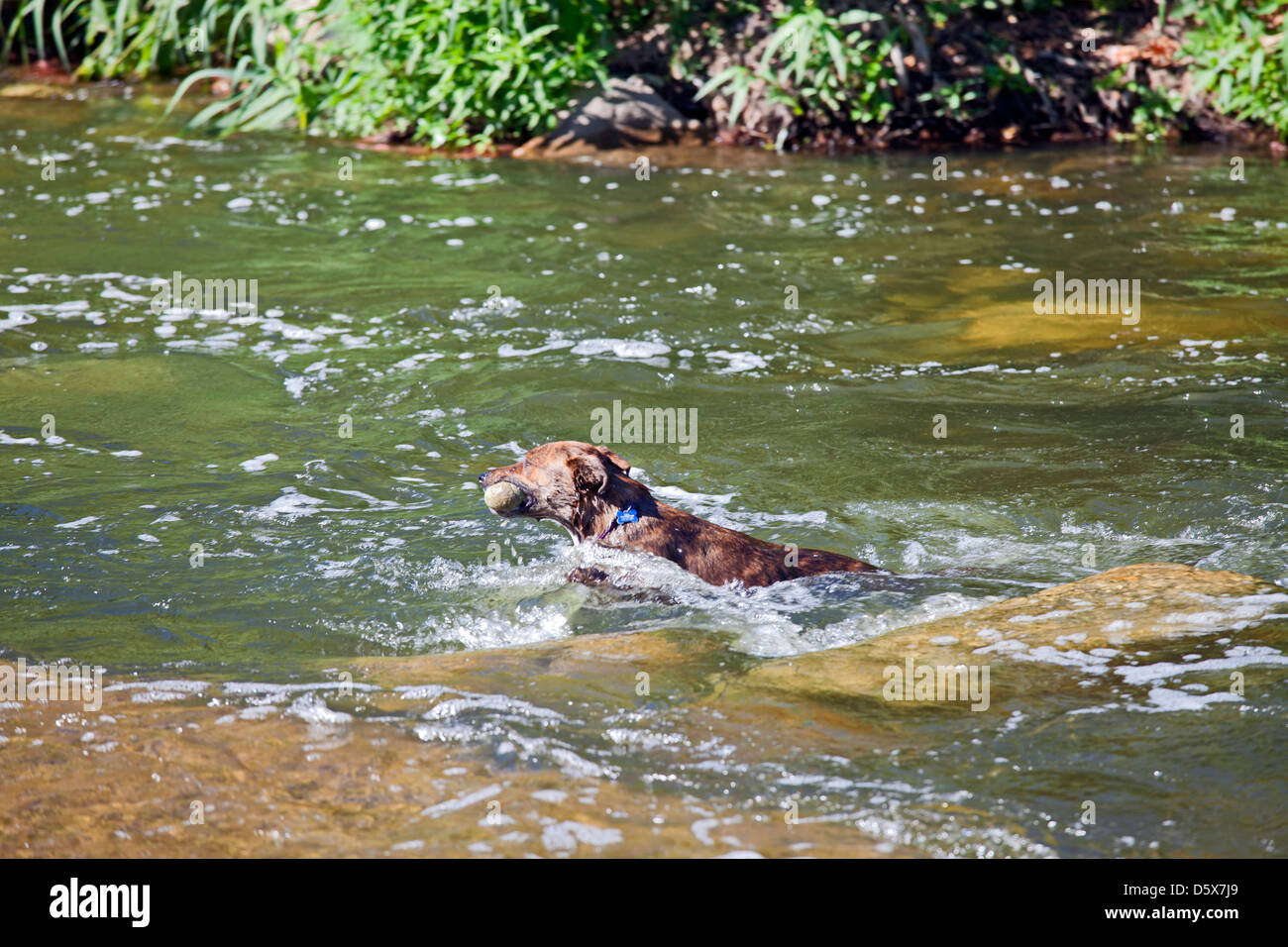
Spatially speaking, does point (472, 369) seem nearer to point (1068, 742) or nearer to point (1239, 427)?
point (1239, 427)

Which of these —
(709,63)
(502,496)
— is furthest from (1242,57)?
(502,496)

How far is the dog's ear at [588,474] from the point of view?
5.62 metres

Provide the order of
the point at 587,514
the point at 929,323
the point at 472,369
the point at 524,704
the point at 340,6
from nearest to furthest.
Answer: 1. the point at 524,704
2. the point at 587,514
3. the point at 472,369
4. the point at 929,323
5. the point at 340,6

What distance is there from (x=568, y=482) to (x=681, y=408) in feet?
8.33

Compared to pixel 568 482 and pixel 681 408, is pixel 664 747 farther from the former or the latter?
pixel 681 408

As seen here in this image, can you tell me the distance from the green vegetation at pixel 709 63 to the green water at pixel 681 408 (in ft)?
4.21

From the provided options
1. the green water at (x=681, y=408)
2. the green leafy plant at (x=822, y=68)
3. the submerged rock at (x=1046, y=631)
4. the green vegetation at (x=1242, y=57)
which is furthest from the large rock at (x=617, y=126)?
the submerged rock at (x=1046, y=631)

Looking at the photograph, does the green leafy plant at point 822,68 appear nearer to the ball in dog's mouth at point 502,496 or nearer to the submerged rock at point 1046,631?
the ball in dog's mouth at point 502,496

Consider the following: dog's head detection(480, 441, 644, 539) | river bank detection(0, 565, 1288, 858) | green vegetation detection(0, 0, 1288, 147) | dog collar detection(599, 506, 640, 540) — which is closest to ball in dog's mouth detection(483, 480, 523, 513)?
dog's head detection(480, 441, 644, 539)

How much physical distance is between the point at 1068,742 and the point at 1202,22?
14280 millimetres

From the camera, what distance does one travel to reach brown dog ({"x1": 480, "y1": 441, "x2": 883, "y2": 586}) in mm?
5648

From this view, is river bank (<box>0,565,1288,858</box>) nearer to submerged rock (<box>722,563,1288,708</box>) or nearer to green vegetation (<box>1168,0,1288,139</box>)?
submerged rock (<box>722,563,1288,708</box>)

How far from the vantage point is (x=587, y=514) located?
18.9 ft
